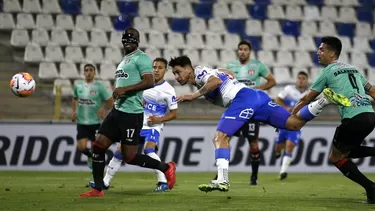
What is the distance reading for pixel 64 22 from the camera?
75.3 feet

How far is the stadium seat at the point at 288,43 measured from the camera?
24188mm

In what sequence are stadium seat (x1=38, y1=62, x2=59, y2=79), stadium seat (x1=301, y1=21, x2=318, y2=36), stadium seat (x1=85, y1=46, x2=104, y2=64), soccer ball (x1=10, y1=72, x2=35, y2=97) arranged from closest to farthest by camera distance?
soccer ball (x1=10, y1=72, x2=35, y2=97) < stadium seat (x1=38, y1=62, x2=59, y2=79) < stadium seat (x1=85, y1=46, x2=104, y2=64) < stadium seat (x1=301, y1=21, x2=318, y2=36)

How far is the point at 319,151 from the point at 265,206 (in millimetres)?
11227

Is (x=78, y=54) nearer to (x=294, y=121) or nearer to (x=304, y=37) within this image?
(x=304, y=37)

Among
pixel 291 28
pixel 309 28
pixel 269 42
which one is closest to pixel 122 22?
pixel 269 42

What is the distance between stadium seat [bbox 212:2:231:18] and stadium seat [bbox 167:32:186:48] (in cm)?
162

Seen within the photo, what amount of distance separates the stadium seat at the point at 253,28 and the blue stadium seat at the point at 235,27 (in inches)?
6.2

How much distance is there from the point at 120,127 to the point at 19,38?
1217 cm

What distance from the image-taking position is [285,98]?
1939cm

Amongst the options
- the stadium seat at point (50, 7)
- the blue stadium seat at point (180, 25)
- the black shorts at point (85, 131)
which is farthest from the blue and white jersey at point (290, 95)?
the stadium seat at point (50, 7)

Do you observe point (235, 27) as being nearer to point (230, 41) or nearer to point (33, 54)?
point (230, 41)

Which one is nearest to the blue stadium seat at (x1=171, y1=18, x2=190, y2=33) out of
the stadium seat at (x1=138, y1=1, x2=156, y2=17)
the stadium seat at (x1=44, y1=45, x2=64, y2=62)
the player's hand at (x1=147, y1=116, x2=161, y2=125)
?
the stadium seat at (x1=138, y1=1, x2=156, y2=17)

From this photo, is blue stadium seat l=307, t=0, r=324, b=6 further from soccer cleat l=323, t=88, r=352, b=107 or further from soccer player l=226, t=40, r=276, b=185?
soccer cleat l=323, t=88, r=352, b=107

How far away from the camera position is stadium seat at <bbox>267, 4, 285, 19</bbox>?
81.2ft
